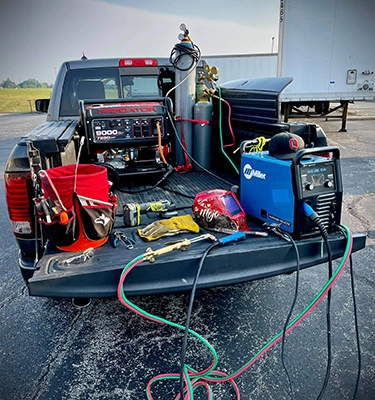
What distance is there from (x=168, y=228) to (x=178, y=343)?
0.83 metres

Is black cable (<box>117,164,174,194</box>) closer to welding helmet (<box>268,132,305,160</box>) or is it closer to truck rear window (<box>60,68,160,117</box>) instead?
truck rear window (<box>60,68,160,117</box>)

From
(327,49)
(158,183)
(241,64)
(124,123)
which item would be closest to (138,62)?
(124,123)

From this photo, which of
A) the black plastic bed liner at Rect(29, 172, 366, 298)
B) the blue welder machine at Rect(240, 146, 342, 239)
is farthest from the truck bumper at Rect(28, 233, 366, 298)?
the blue welder machine at Rect(240, 146, 342, 239)

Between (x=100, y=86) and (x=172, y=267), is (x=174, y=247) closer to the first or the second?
(x=172, y=267)

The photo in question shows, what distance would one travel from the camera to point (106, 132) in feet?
11.2

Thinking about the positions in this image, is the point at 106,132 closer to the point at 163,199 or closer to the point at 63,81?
the point at 163,199

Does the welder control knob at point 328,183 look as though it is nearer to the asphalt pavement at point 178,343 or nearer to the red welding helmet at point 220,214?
the red welding helmet at point 220,214

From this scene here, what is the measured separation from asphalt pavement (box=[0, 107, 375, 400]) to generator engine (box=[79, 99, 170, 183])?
134 cm

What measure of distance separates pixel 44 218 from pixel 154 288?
0.72 metres

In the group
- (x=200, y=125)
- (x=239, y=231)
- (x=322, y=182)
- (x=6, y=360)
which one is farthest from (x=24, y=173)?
(x=200, y=125)

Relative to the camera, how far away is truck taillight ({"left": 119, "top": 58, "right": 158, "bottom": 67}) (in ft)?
14.9

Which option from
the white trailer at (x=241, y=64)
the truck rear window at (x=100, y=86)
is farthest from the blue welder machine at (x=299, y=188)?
the white trailer at (x=241, y=64)

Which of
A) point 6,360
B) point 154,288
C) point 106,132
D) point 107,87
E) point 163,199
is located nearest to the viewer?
point 154,288

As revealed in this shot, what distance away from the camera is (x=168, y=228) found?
7.62 feet
